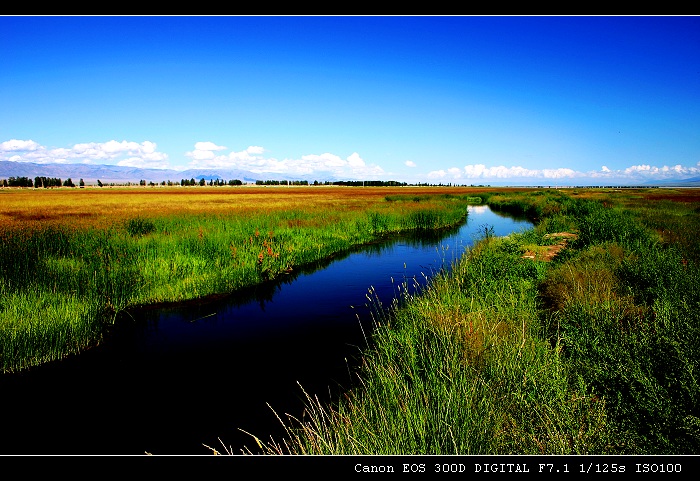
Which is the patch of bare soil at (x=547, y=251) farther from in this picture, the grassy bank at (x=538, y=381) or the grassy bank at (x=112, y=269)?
the grassy bank at (x=112, y=269)

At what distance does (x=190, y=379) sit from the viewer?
7.81 meters

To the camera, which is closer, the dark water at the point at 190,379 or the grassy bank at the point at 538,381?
the grassy bank at the point at 538,381

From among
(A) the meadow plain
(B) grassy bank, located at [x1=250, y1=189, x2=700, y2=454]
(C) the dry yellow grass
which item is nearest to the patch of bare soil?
(A) the meadow plain

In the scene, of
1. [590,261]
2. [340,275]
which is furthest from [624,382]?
[340,275]

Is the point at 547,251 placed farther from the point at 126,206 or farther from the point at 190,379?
the point at 126,206

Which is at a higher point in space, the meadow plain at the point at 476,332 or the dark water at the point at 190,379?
the meadow plain at the point at 476,332

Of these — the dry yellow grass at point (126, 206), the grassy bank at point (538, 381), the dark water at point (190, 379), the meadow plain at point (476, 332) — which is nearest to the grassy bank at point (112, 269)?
the meadow plain at point (476, 332)

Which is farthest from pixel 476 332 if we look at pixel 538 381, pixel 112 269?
pixel 112 269

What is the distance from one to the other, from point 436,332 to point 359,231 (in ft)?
66.6

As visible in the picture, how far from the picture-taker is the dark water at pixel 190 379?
236 inches
